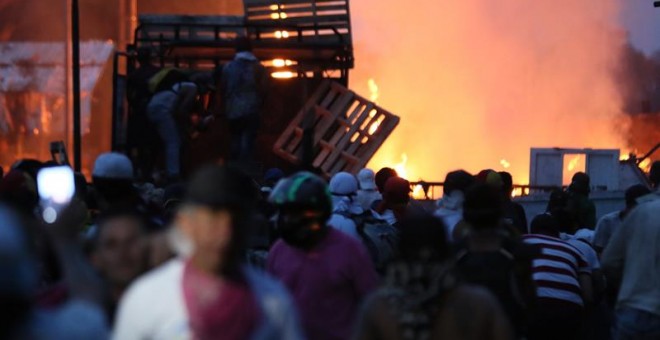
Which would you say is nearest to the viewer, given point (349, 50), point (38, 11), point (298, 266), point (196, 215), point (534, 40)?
point (196, 215)

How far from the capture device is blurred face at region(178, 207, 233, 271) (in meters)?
4.06

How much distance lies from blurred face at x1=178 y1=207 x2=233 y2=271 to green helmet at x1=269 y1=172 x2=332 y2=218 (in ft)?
5.75

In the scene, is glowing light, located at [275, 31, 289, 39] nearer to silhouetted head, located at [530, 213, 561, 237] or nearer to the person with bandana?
silhouetted head, located at [530, 213, 561, 237]

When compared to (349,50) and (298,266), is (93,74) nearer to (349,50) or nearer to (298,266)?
(349,50)

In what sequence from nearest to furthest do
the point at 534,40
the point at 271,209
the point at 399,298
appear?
the point at 399,298 < the point at 271,209 < the point at 534,40

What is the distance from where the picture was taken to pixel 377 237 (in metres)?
8.12

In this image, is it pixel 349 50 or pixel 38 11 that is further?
pixel 38 11

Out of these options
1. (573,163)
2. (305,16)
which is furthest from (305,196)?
(573,163)

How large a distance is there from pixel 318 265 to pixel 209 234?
1.87m

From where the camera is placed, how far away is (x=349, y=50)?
48.8ft

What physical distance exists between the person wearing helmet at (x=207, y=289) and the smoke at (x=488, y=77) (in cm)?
1987

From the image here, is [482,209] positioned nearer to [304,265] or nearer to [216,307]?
[304,265]

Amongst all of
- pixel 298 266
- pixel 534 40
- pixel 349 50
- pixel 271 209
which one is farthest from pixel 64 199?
pixel 534 40

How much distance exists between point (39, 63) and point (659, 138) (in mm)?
14894
